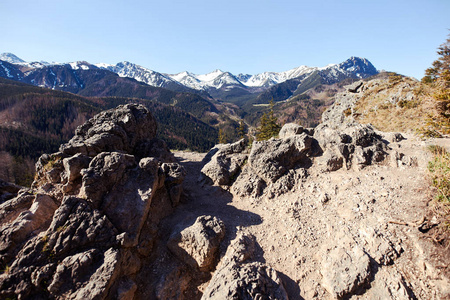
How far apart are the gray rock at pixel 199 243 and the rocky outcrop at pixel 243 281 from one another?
0.97 m

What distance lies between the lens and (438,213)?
10086 mm

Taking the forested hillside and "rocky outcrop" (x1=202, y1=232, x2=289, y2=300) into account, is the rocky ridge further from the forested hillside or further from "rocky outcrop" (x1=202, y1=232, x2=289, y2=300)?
the forested hillside

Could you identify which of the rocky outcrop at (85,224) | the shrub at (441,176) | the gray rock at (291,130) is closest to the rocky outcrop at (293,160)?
the gray rock at (291,130)

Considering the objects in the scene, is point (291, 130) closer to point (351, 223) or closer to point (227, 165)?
point (227, 165)

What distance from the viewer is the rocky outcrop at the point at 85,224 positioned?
884 cm

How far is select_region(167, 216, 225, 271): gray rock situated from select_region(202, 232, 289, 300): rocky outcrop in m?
0.97

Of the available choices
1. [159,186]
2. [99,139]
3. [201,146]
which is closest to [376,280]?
[159,186]

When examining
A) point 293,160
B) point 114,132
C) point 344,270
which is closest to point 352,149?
point 293,160

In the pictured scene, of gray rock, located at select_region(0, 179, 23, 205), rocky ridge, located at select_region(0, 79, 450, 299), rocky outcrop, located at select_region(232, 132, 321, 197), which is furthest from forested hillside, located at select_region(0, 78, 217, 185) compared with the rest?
rocky ridge, located at select_region(0, 79, 450, 299)

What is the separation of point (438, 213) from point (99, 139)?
2284cm

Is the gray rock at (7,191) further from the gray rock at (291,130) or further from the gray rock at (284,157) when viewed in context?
the gray rock at (291,130)

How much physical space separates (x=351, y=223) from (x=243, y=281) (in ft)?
25.0

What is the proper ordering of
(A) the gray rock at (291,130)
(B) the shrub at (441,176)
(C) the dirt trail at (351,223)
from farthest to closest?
1. (A) the gray rock at (291,130)
2. (B) the shrub at (441,176)
3. (C) the dirt trail at (351,223)

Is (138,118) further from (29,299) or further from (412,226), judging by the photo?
(412,226)
